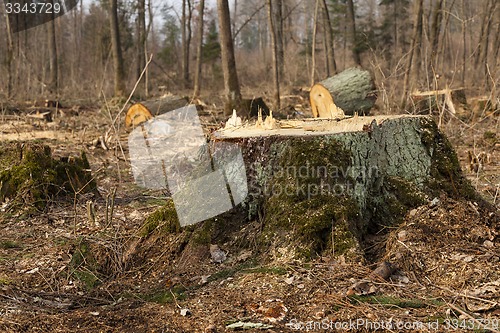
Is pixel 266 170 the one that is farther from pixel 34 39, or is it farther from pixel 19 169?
pixel 34 39

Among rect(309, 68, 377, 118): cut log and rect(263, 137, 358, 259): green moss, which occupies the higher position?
rect(309, 68, 377, 118): cut log

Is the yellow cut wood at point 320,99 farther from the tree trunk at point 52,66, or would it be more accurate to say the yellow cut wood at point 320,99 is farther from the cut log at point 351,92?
the tree trunk at point 52,66

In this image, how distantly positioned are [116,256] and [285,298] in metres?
1.46

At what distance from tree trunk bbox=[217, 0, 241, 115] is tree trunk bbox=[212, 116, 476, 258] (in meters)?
6.71

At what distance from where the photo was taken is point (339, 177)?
3555mm

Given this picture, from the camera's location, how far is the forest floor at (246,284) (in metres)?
2.66

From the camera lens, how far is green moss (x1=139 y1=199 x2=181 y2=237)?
3.77 metres

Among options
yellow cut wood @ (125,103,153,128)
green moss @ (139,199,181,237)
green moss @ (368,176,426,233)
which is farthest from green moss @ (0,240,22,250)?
yellow cut wood @ (125,103,153,128)

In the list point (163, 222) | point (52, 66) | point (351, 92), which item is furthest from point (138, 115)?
point (52, 66)

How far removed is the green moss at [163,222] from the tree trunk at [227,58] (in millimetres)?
7053

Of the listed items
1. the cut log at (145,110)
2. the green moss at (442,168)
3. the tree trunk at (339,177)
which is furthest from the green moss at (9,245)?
the cut log at (145,110)

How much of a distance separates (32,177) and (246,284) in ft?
10.6

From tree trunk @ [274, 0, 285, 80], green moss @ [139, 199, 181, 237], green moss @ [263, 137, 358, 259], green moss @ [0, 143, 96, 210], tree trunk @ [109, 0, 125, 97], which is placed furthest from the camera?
tree trunk @ [274, 0, 285, 80]

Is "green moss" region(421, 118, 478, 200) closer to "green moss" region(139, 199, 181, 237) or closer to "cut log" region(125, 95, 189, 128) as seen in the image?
"green moss" region(139, 199, 181, 237)
